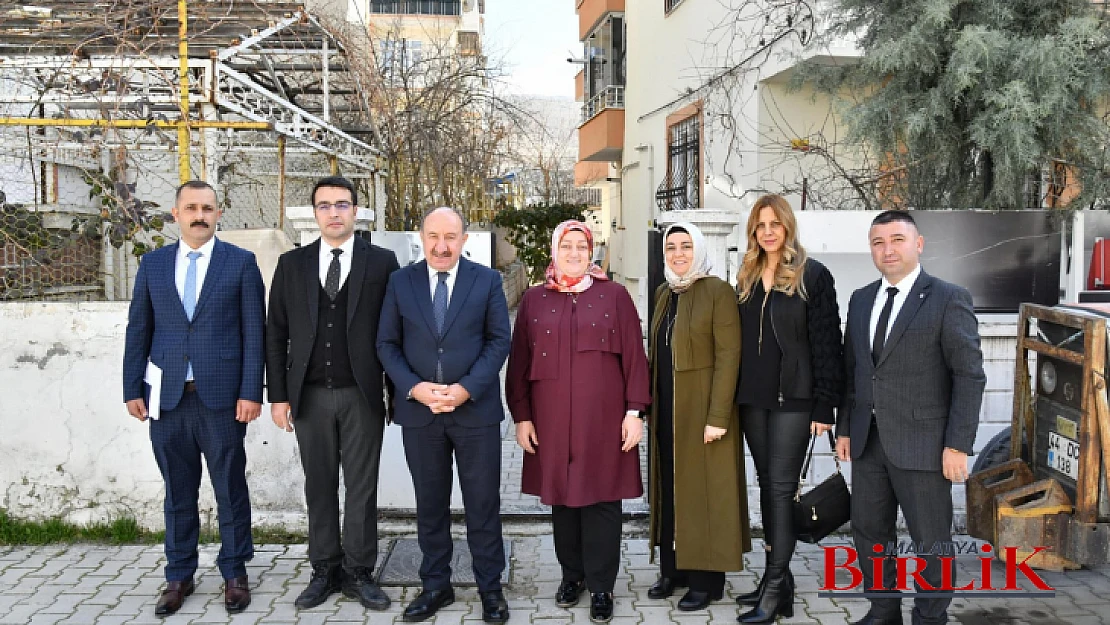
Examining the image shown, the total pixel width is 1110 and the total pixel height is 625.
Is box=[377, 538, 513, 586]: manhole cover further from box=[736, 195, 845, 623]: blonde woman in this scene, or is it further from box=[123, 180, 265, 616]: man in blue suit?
box=[736, 195, 845, 623]: blonde woman

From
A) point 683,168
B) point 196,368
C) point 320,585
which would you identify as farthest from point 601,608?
point 683,168

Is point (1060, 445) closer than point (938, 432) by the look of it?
No

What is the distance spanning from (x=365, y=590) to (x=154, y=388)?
1469 millimetres

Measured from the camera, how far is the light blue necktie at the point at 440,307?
4.22 meters

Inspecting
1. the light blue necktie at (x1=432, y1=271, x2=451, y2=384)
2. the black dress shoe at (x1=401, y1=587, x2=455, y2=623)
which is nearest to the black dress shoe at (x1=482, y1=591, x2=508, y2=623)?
the black dress shoe at (x1=401, y1=587, x2=455, y2=623)

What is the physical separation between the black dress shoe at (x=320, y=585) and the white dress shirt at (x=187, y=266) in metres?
1.54

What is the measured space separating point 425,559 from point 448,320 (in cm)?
123

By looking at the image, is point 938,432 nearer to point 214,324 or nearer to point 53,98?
point 214,324

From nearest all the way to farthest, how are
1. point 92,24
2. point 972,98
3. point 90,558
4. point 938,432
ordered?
point 938,432 < point 90,558 < point 972,98 < point 92,24

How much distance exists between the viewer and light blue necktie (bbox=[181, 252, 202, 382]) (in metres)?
4.39

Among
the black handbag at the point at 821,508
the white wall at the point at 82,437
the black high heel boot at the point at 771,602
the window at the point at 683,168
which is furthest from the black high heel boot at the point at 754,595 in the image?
the window at the point at 683,168

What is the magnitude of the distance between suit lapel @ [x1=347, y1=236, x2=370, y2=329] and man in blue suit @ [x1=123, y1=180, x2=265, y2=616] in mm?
506

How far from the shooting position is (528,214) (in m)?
19.8

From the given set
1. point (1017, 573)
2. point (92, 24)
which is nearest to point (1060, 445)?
point (1017, 573)
